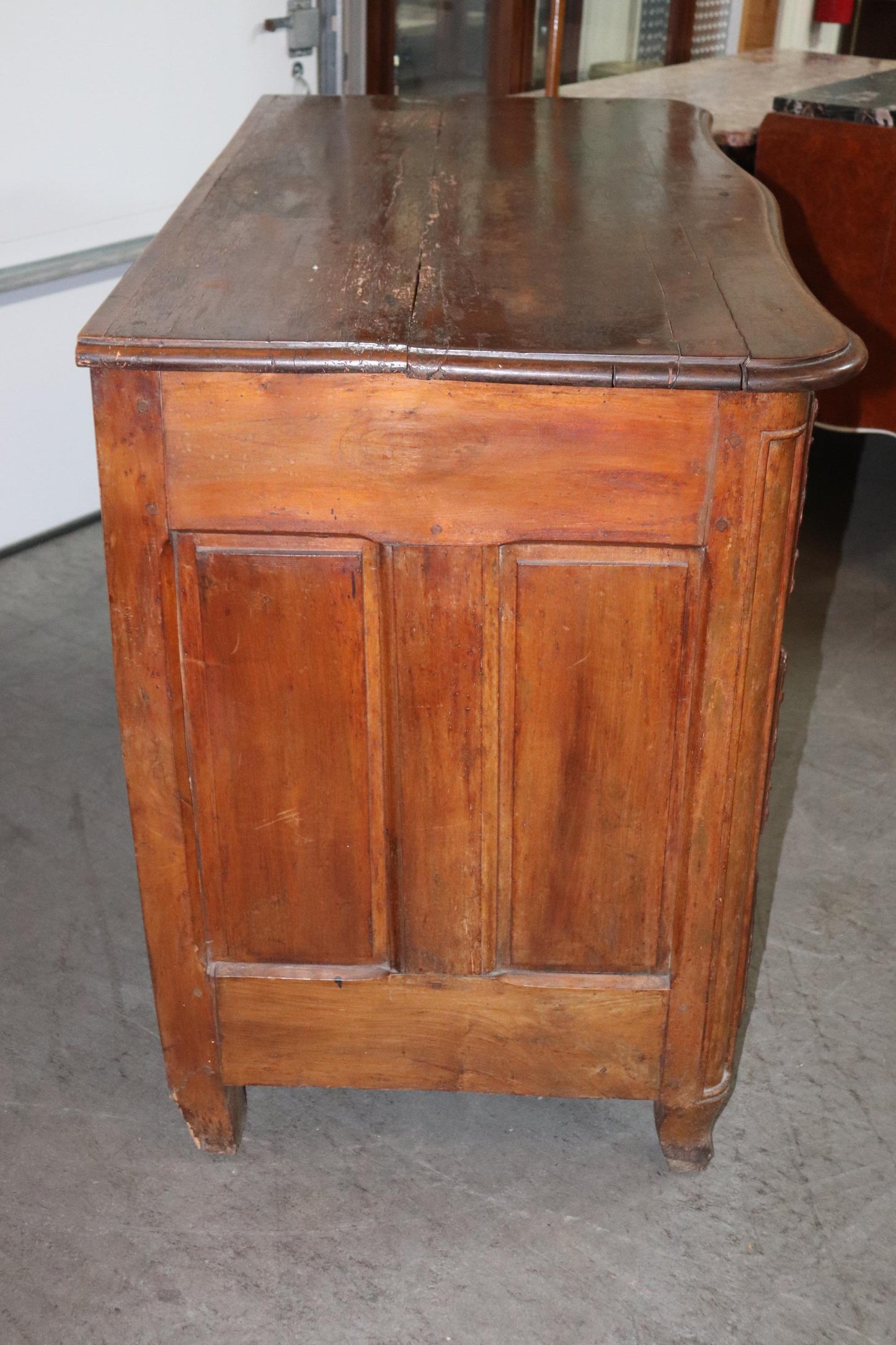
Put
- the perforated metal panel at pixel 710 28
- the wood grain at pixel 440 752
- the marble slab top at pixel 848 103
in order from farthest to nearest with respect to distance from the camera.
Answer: the perforated metal panel at pixel 710 28, the marble slab top at pixel 848 103, the wood grain at pixel 440 752

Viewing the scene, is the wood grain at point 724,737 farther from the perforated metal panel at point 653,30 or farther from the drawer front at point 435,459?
the perforated metal panel at point 653,30

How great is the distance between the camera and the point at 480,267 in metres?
1.40

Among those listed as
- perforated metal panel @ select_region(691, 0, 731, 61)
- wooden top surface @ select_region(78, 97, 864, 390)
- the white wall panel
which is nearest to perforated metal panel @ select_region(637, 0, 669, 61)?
perforated metal panel @ select_region(691, 0, 731, 61)

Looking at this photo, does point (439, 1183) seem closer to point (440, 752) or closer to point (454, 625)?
point (440, 752)

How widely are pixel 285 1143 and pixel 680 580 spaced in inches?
32.6

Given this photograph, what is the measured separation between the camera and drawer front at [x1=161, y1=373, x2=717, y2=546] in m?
1.19

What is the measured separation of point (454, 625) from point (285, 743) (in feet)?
0.68

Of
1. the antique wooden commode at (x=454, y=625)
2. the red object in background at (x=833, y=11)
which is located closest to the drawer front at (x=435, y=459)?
the antique wooden commode at (x=454, y=625)

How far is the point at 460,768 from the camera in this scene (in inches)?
53.7

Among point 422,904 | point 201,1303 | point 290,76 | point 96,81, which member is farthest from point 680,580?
point 290,76

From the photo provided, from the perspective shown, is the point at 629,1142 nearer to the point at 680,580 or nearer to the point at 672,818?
the point at 672,818

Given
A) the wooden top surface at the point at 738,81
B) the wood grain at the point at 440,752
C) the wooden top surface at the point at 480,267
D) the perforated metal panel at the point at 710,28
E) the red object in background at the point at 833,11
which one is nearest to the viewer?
the wooden top surface at the point at 480,267

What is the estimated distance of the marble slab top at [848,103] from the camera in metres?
2.65

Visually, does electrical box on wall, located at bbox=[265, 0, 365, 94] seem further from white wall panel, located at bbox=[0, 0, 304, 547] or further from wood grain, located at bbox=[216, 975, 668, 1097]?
wood grain, located at bbox=[216, 975, 668, 1097]
